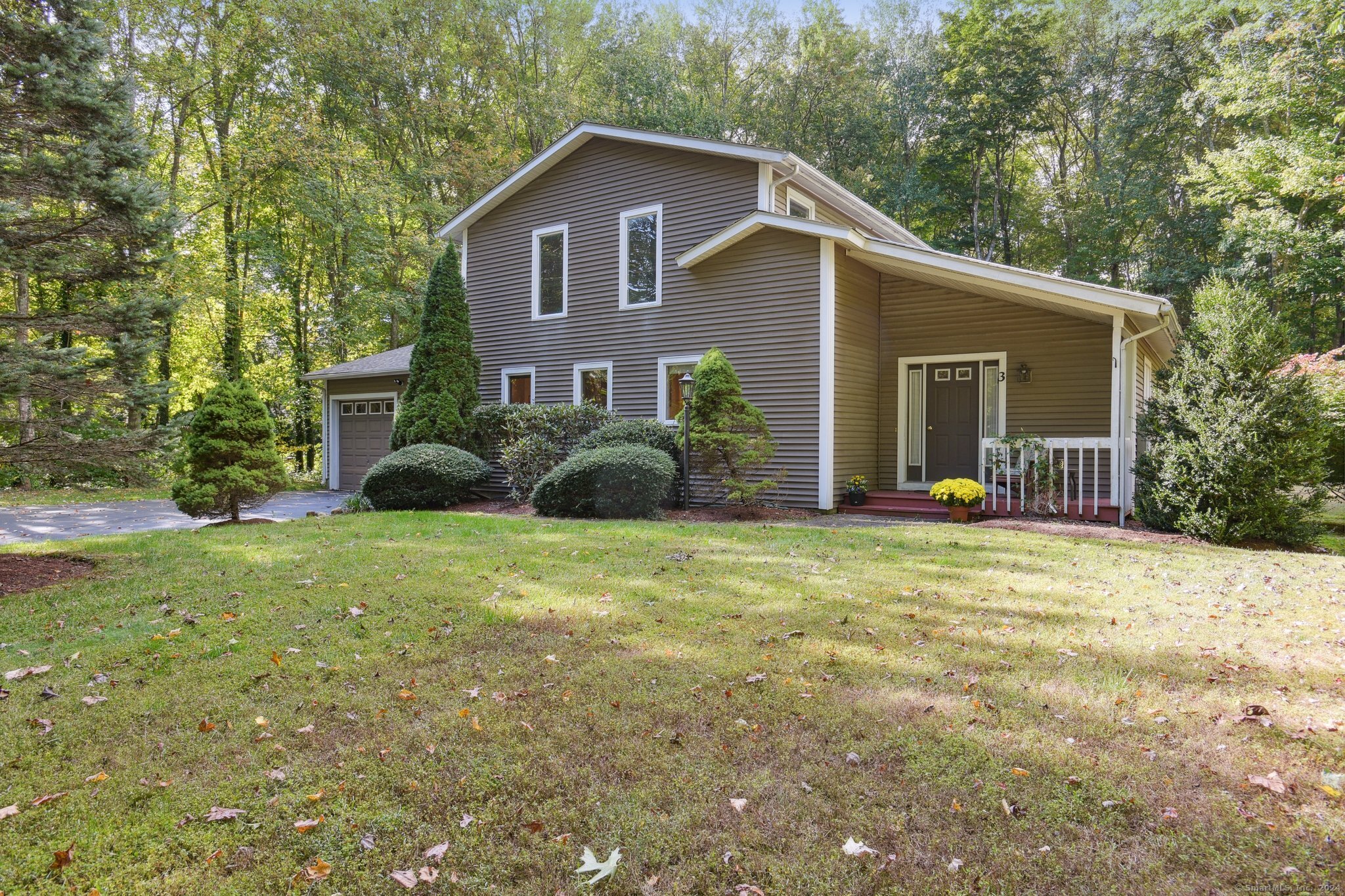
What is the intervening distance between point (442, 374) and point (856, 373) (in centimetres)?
742

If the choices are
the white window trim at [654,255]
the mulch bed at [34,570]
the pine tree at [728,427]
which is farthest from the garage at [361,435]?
the mulch bed at [34,570]

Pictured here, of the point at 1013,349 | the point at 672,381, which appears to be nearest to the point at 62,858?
the point at 672,381

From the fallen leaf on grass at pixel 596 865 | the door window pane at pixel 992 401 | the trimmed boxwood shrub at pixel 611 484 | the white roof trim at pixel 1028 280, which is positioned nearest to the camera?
the fallen leaf on grass at pixel 596 865

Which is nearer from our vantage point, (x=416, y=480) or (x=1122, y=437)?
(x=1122, y=437)

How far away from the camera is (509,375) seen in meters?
14.5

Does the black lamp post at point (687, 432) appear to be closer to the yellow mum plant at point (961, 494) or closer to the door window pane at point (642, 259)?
the door window pane at point (642, 259)

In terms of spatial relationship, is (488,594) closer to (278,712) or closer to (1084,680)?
(278,712)

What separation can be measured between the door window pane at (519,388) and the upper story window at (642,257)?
2924mm

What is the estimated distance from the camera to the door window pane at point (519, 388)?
564 inches

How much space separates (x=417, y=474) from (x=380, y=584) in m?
6.08

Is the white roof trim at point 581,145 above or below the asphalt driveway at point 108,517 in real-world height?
above

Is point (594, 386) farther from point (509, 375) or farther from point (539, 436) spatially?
point (509, 375)

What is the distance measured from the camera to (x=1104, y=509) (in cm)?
958

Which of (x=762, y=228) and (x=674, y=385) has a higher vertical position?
(x=762, y=228)
